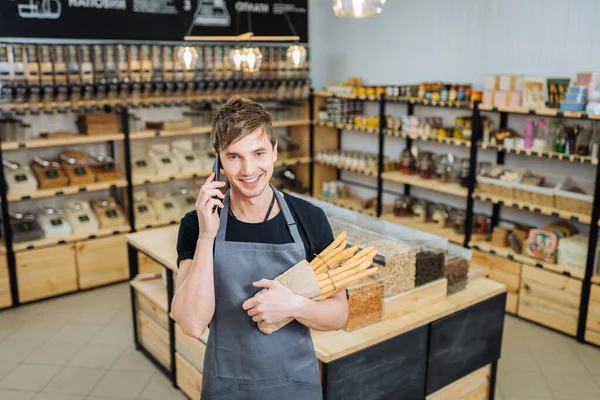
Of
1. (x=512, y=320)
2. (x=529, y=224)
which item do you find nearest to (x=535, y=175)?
(x=529, y=224)

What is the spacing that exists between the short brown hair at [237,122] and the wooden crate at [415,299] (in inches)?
54.8

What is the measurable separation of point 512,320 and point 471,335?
5.93ft

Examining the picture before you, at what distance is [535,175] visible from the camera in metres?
4.86

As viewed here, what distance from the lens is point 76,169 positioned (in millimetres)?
5234

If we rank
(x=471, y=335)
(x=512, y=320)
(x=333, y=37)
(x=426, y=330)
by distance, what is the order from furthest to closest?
(x=333, y=37) < (x=512, y=320) < (x=471, y=335) < (x=426, y=330)

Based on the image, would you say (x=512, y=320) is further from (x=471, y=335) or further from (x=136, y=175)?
(x=136, y=175)

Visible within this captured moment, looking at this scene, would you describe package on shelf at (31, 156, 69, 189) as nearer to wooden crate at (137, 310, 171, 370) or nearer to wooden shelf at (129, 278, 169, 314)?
wooden shelf at (129, 278, 169, 314)

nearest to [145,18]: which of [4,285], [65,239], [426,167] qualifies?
[65,239]

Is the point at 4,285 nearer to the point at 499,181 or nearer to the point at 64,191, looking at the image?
the point at 64,191

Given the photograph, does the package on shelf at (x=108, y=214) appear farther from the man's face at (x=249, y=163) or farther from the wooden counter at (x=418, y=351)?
the man's face at (x=249, y=163)

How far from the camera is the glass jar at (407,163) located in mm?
5770

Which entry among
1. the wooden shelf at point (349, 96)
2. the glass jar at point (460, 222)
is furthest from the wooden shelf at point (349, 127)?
the glass jar at point (460, 222)

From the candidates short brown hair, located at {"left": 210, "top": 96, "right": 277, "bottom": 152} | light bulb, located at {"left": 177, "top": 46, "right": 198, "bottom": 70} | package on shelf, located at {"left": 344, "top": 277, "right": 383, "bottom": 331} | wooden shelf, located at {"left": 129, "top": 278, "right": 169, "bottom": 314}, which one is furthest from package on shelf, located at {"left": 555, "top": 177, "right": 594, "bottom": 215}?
short brown hair, located at {"left": 210, "top": 96, "right": 277, "bottom": 152}

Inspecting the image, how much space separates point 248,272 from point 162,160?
4209 mm
